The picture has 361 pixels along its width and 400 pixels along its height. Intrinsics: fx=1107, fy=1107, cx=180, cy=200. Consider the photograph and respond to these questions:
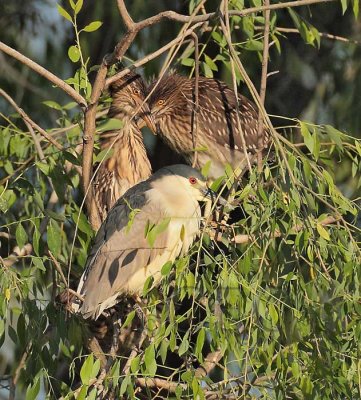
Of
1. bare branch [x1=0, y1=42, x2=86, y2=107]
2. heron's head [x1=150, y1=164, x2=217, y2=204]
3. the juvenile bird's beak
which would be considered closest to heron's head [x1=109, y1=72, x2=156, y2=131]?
the juvenile bird's beak

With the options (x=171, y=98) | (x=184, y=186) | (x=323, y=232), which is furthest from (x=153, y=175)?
(x=323, y=232)

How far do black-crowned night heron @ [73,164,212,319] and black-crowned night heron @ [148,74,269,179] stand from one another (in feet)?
3.05

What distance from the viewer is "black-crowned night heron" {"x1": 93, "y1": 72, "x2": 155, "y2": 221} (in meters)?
5.09

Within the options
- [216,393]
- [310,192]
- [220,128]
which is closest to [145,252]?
[216,393]

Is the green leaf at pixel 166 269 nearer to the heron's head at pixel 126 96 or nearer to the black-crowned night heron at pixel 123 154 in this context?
the black-crowned night heron at pixel 123 154

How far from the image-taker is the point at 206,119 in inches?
209

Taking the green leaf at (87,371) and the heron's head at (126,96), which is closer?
the green leaf at (87,371)

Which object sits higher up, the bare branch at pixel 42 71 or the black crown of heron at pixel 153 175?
the bare branch at pixel 42 71

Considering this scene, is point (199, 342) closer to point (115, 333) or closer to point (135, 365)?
point (135, 365)

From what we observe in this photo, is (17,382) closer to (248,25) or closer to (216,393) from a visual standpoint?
(216,393)

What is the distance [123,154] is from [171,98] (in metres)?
0.48

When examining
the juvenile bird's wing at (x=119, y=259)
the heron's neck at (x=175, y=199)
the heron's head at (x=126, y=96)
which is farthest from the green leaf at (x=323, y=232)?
the heron's head at (x=126, y=96)

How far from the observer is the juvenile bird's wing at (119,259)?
388cm

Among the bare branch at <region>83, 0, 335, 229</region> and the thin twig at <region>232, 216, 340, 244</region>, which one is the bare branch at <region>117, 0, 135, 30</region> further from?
the thin twig at <region>232, 216, 340, 244</region>
